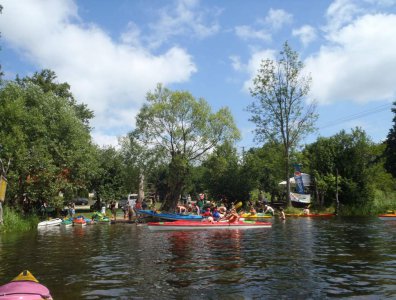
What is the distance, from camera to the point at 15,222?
90.3 feet

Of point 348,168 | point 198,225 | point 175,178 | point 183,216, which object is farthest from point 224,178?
point 198,225

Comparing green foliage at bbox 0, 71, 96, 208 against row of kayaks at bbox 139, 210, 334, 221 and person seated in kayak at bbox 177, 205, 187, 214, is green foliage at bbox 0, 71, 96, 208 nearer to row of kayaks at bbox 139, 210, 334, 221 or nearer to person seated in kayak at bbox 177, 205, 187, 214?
row of kayaks at bbox 139, 210, 334, 221

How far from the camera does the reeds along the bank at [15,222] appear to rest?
2684 centimetres

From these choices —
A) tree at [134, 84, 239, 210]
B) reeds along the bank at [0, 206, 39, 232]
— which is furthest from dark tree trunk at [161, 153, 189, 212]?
reeds along the bank at [0, 206, 39, 232]

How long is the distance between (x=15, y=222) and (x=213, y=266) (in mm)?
19573

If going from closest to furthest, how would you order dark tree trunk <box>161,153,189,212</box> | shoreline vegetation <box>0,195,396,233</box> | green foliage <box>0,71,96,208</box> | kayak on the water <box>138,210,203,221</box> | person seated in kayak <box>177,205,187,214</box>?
shoreline vegetation <box>0,195,396,233</box>
green foliage <box>0,71,96,208</box>
kayak on the water <box>138,210,203,221</box>
person seated in kayak <box>177,205,187,214</box>
dark tree trunk <box>161,153,189,212</box>

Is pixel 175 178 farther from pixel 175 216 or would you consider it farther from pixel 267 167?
pixel 175 216

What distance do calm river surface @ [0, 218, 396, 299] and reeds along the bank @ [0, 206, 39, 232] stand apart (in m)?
5.31

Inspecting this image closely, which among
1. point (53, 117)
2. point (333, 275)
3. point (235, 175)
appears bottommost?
point (333, 275)

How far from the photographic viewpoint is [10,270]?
1302cm

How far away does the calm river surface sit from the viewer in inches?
387

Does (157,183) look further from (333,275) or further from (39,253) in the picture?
(333,275)

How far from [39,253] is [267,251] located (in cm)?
960

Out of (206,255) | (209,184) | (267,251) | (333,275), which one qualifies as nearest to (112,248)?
(206,255)
